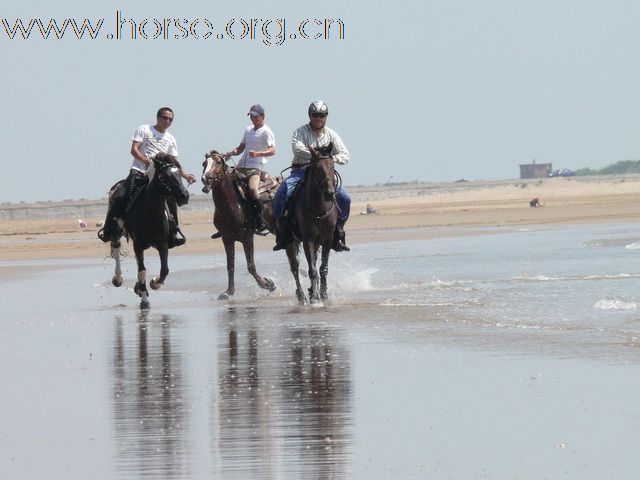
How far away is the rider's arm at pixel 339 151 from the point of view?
17.1 metres

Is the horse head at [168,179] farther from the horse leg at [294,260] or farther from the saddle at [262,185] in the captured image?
the saddle at [262,185]

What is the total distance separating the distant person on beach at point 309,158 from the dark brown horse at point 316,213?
0.51 feet

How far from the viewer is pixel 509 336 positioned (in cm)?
1247

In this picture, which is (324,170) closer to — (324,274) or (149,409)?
(324,274)

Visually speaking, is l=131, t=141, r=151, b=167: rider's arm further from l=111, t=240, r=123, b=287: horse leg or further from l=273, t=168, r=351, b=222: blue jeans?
l=111, t=240, r=123, b=287: horse leg

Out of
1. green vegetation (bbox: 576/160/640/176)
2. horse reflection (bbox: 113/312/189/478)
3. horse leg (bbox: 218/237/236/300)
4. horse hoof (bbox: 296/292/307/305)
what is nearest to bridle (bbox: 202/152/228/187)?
horse leg (bbox: 218/237/236/300)

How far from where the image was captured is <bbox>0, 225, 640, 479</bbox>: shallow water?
7.22 metres

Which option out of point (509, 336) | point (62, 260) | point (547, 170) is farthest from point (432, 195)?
point (509, 336)

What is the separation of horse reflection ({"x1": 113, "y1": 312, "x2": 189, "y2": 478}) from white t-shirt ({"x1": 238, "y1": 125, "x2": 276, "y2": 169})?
6.21 metres

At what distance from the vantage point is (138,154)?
57.9 feet

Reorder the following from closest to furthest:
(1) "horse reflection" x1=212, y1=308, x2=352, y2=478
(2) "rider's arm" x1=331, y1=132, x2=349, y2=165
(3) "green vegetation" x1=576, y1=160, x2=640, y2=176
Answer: (1) "horse reflection" x1=212, y1=308, x2=352, y2=478 → (2) "rider's arm" x1=331, y1=132, x2=349, y2=165 → (3) "green vegetation" x1=576, y1=160, x2=640, y2=176

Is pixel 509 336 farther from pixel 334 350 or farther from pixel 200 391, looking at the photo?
pixel 200 391

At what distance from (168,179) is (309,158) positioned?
1.64 meters

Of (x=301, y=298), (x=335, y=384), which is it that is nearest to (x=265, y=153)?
(x=301, y=298)
